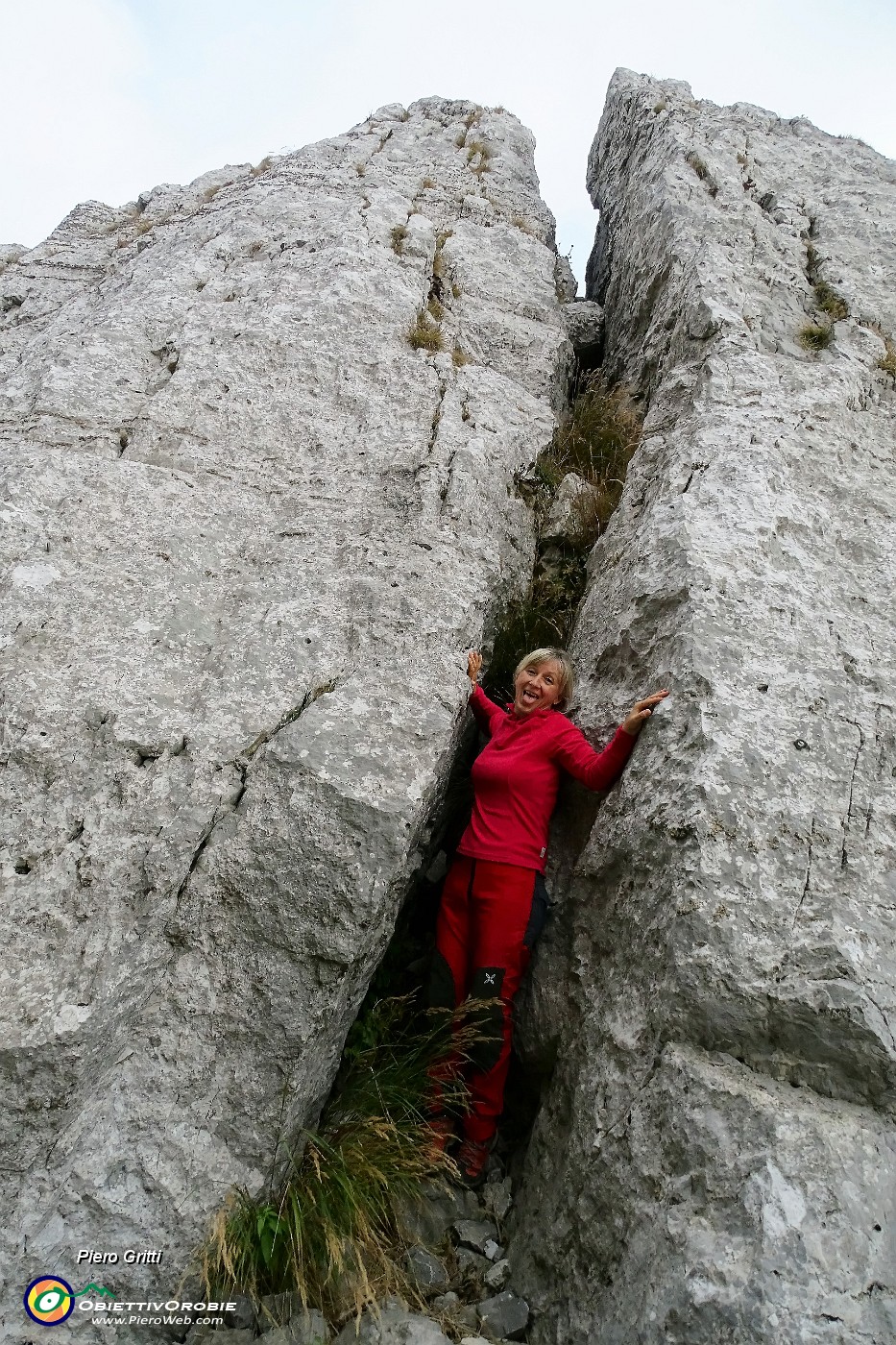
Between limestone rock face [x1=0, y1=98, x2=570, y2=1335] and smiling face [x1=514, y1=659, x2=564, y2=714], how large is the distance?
0.35 meters

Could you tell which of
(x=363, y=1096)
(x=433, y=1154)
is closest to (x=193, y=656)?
(x=363, y=1096)

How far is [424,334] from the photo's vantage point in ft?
21.6

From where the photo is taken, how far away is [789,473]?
487 cm

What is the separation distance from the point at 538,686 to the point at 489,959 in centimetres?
148

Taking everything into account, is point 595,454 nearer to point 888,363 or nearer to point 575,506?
point 575,506

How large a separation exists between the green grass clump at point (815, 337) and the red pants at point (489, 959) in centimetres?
468

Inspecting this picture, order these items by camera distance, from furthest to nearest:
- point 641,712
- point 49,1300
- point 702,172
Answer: point 702,172, point 641,712, point 49,1300

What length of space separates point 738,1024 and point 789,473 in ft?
10.9

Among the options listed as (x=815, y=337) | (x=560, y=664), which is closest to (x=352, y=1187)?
(x=560, y=664)

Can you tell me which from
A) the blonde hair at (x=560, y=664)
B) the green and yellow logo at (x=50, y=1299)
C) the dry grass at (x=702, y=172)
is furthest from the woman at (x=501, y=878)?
the dry grass at (x=702, y=172)

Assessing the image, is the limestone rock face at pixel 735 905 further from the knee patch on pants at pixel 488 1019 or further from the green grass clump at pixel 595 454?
the green grass clump at pixel 595 454

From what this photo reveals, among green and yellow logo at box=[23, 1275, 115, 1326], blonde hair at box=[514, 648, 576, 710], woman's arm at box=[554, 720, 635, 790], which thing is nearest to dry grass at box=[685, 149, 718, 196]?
blonde hair at box=[514, 648, 576, 710]

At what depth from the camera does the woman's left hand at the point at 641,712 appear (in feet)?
12.4

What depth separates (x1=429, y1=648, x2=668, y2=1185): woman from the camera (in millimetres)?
3842
